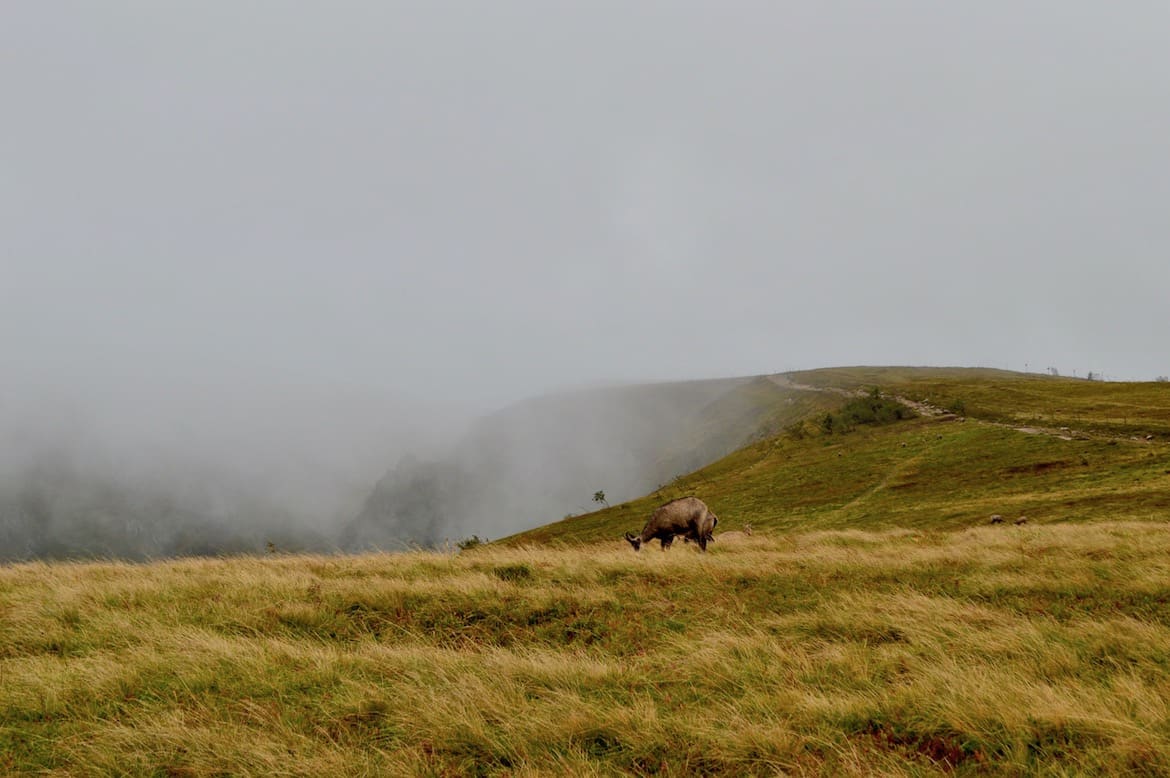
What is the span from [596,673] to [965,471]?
4899 cm

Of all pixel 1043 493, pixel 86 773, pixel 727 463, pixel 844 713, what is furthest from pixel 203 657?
pixel 727 463

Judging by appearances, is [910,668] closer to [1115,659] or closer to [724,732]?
[1115,659]

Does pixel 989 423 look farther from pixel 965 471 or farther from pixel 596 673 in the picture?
pixel 596 673

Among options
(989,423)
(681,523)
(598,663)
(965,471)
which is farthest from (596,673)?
(989,423)

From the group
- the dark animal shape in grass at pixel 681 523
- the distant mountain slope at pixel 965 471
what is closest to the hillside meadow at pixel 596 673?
the dark animal shape in grass at pixel 681 523

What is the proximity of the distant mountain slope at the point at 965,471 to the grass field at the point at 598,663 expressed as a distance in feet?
55.7

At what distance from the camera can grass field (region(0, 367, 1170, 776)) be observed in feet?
15.4

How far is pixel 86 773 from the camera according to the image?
466 cm

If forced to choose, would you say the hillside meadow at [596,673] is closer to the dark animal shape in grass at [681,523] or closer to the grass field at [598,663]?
the grass field at [598,663]

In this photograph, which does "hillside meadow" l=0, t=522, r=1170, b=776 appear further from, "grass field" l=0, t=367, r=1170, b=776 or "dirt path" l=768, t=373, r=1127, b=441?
"dirt path" l=768, t=373, r=1127, b=441

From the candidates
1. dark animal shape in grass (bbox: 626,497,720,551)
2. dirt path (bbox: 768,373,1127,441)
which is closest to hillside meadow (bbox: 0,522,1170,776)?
dark animal shape in grass (bbox: 626,497,720,551)

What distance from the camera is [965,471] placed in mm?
44906

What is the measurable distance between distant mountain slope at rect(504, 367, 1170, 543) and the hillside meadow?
58.6 feet

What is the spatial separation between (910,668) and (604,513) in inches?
2533
